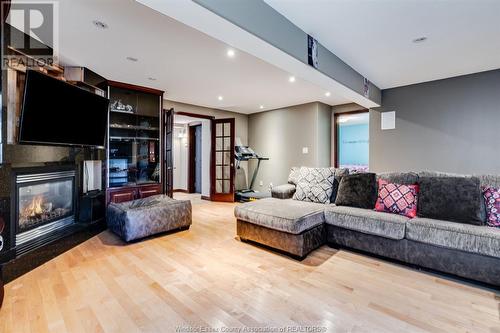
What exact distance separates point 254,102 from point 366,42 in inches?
124

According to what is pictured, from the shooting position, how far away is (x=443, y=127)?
3.72 m

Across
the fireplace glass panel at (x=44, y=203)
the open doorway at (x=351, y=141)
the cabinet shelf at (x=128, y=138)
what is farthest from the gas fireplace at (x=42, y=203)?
the open doorway at (x=351, y=141)

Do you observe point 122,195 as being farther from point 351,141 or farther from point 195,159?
point 351,141

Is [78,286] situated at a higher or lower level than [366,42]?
lower

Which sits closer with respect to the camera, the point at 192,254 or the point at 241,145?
the point at 192,254

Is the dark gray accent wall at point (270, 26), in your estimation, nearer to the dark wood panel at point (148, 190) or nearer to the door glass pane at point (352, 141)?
the door glass pane at point (352, 141)

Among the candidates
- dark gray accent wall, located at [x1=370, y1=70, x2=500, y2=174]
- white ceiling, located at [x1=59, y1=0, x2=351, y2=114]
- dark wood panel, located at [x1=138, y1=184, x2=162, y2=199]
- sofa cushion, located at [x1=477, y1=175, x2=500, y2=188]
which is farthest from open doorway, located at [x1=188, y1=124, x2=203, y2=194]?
sofa cushion, located at [x1=477, y1=175, x2=500, y2=188]

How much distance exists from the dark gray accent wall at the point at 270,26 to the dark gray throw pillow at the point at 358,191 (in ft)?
4.42

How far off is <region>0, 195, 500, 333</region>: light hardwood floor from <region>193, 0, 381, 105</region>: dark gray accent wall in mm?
2144

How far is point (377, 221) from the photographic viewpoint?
8.79ft

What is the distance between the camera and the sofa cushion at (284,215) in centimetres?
269

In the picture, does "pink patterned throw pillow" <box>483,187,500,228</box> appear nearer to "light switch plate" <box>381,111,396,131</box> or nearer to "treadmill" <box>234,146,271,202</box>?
"light switch plate" <box>381,111,396,131</box>

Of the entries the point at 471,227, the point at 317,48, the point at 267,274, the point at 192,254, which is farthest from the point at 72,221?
the point at 471,227

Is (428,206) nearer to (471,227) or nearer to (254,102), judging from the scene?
(471,227)
